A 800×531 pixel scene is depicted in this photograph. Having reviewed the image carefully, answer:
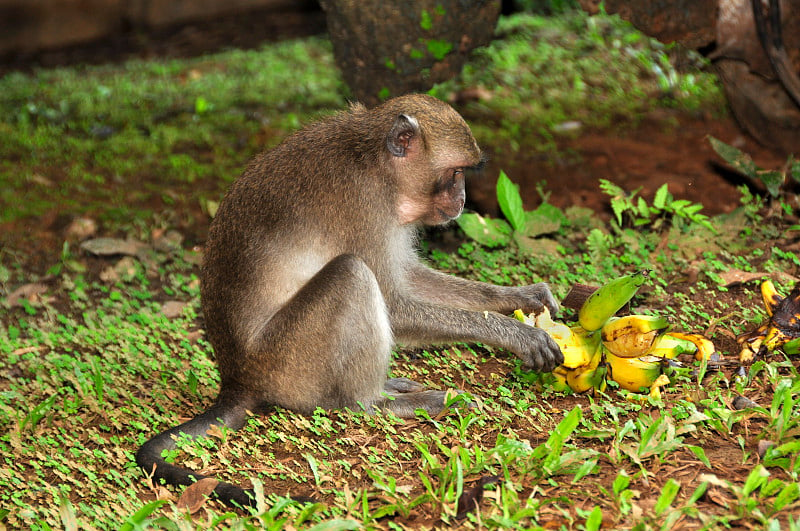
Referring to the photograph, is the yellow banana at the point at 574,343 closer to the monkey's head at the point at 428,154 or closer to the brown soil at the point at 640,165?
the monkey's head at the point at 428,154

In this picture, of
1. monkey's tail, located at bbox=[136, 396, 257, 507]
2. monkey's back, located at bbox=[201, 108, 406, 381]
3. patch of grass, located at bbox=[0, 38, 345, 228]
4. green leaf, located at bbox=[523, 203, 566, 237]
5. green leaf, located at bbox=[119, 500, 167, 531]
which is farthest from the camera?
patch of grass, located at bbox=[0, 38, 345, 228]

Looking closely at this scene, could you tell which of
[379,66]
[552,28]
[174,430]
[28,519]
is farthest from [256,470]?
[552,28]

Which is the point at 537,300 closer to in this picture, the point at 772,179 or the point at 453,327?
the point at 453,327

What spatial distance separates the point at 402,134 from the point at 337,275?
838 millimetres

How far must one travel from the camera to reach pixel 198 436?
13.8 ft

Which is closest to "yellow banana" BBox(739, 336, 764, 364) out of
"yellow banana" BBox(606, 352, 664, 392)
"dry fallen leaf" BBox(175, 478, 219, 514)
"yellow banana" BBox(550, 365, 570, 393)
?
"yellow banana" BBox(606, 352, 664, 392)

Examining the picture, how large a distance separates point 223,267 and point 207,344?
110 centimetres

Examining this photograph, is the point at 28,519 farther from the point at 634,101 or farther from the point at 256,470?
the point at 634,101

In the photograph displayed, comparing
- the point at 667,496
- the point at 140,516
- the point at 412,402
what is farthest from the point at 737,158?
the point at 140,516

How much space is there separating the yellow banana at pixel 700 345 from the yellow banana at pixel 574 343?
16.5 inches

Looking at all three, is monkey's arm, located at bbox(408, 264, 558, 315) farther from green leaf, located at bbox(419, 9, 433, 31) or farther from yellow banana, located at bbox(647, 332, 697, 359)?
green leaf, located at bbox(419, 9, 433, 31)

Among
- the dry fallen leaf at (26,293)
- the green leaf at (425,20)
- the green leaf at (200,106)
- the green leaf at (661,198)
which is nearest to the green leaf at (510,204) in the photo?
the green leaf at (661,198)

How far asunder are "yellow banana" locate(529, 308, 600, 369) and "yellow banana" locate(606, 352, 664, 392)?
105 mm

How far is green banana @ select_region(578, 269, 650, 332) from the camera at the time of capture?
13.6 feet
